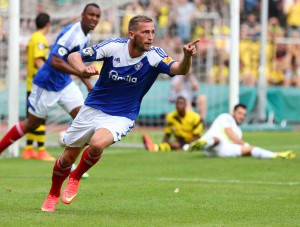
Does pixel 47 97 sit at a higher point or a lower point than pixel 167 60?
lower

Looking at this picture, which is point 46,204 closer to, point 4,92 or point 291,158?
point 291,158

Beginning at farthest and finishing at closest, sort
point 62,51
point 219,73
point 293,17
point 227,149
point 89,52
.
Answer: point 293,17, point 219,73, point 227,149, point 62,51, point 89,52

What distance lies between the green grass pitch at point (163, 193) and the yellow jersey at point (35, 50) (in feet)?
5.02

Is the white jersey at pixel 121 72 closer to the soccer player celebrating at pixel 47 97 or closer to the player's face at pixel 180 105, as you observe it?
the soccer player celebrating at pixel 47 97

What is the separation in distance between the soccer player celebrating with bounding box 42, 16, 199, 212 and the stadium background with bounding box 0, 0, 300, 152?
8.90 meters

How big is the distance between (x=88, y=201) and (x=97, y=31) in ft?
33.9

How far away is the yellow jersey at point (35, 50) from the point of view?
49.8ft

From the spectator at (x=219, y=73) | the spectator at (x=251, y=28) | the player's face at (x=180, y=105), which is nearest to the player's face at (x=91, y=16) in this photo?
the player's face at (x=180, y=105)

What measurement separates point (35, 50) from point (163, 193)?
5.40m

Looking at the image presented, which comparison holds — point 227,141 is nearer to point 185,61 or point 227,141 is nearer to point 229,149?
point 229,149

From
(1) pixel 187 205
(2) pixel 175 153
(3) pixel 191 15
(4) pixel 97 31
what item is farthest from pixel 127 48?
(3) pixel 191 15

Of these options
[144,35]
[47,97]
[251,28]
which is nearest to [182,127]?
[47,97]

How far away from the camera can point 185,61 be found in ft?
28.6

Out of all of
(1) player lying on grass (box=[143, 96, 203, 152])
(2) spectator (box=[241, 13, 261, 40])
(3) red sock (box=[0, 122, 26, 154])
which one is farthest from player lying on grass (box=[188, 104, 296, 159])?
(2) spectator (box=[241, 13, 261, 40])
